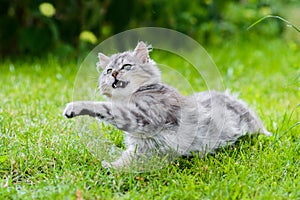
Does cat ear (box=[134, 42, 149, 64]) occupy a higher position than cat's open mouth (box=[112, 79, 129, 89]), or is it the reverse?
cat ear (box=[134, 42, 149, 64])

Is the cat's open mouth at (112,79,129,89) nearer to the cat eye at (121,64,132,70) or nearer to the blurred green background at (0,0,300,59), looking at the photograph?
the cat eye at (121,64,132,70)

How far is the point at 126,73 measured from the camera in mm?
2393

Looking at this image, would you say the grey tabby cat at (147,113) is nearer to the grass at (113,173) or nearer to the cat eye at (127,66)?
the cat eye at (127,66)

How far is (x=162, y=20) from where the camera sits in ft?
19.6

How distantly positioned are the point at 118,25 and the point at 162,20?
651 mm

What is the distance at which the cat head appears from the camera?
93.7 inches

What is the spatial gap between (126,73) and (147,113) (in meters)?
0.23

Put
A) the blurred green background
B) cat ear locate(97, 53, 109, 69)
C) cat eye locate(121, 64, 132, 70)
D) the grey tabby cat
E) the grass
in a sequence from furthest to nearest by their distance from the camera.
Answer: the blurred green background < cat ear locate(97, 53, 109, 69) < cat eye locate(121, 64, 132, 70) < the grey tabby cat < the grass

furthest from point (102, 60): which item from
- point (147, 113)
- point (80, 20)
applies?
point (80, 20)

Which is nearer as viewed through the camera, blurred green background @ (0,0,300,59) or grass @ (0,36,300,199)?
grass @ (0,36,300,199)

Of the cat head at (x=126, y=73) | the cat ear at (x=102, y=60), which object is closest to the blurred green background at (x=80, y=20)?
the cat ear at (x=102, y=60)

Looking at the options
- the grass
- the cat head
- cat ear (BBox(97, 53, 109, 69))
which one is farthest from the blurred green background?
the cat head

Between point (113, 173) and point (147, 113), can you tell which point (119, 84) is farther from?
point (113, 173)

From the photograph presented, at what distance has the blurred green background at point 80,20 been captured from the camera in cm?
535
